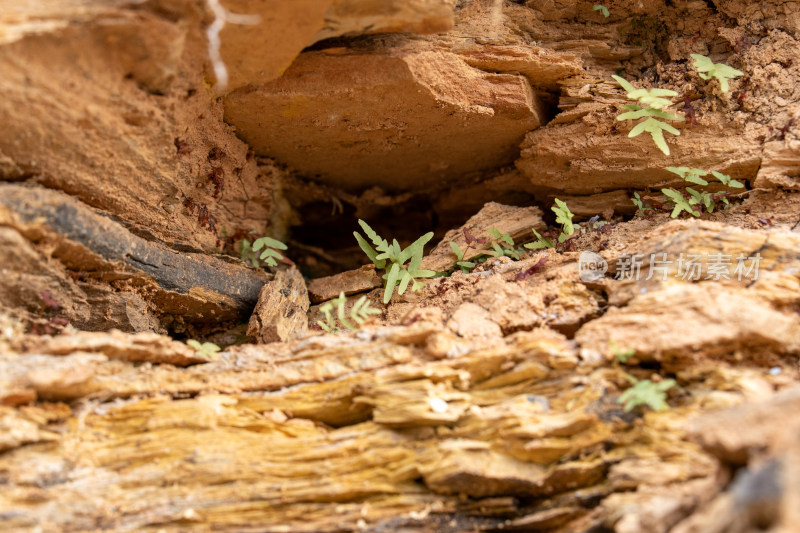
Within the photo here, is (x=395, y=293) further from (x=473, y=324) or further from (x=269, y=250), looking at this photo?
(x=473, y=324)

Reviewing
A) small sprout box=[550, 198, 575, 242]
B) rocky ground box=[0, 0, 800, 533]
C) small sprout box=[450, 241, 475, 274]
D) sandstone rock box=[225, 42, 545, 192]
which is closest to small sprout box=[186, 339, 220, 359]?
rocky ground box=[0, 0, 800, 533]

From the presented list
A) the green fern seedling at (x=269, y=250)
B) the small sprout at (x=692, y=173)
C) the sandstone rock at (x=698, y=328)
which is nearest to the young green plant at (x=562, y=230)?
the small sprout at (x=692, y=173)

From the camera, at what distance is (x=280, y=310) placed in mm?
7070

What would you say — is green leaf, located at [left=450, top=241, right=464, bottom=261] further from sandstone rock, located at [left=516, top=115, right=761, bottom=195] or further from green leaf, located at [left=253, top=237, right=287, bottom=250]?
green leaf, located at [left=253, top=237, right=287, bottom=250]

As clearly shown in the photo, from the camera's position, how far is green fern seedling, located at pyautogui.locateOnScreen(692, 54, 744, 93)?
6.91m

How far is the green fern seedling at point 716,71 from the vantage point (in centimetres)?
691

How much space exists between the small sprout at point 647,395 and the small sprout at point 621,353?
0.74ft

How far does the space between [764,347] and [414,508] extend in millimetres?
2984

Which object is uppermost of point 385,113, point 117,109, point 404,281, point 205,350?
point 117,109

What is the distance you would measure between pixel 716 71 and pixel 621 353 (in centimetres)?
393

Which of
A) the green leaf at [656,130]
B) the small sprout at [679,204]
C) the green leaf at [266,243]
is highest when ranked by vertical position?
the green leaf at [656,130]

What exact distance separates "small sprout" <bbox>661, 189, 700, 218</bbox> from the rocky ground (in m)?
0.31

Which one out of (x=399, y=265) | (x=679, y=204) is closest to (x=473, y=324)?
(x=399, y=265)

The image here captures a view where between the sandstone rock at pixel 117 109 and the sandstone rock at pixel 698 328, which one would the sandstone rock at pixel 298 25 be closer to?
the sandstone rock at pixel 117 109
